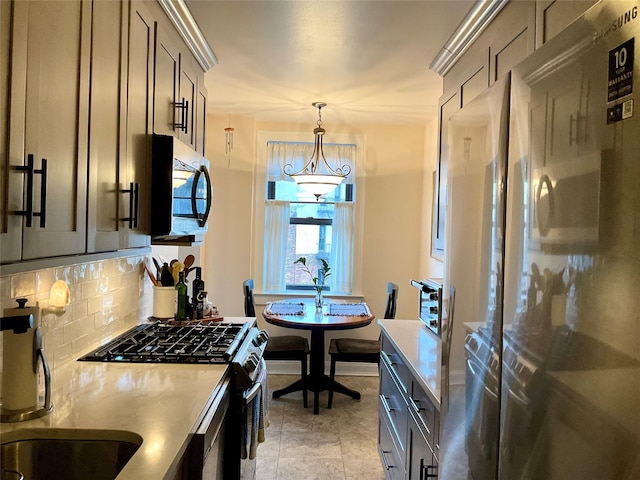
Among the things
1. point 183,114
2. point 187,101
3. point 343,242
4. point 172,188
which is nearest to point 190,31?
point 187,101

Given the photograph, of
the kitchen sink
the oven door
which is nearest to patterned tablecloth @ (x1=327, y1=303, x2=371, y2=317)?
the oven door

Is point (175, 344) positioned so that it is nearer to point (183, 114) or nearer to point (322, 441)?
point (183, 114)

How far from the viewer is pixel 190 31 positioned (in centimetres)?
233

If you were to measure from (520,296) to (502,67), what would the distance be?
1349mm

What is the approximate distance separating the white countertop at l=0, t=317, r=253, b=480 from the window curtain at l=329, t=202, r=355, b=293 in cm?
298

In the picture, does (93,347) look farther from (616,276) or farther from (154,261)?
(616,276)

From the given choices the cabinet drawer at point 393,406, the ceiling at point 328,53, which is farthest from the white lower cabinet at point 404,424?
the ceiling at point 328,53

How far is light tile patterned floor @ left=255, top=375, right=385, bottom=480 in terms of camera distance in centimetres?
277

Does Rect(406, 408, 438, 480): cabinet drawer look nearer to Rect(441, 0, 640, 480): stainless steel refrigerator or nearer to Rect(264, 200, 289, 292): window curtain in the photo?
Rect(441, 0, 640, 480): stainless steel refrigerator

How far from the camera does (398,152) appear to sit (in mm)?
4684

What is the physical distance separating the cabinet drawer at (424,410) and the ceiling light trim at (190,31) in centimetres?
209

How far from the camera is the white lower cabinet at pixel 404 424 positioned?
167cm

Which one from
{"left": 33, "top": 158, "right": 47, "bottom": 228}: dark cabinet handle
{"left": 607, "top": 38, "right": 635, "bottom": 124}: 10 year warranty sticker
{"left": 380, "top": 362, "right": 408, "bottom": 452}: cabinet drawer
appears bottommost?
{"left": 380, "top": 362, "right": 408, "bottom": 452}: cabinet drawer

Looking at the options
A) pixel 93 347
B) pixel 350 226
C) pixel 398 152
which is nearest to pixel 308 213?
pixel 350 226
